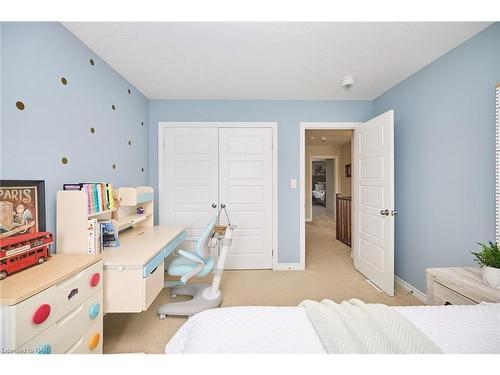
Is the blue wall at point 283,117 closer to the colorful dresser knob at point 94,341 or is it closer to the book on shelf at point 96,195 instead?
the book on shelf at point 96,195

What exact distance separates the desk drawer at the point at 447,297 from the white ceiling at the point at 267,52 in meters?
1.77

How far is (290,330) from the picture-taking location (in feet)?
2.80

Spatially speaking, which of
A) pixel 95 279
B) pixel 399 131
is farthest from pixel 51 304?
pixel 399 131

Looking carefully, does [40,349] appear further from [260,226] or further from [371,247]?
[371,247]

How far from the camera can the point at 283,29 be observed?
5.14 feet

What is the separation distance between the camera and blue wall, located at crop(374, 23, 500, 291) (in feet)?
5.15

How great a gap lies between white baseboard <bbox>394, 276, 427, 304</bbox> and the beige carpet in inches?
2.3

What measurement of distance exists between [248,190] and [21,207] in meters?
2.19

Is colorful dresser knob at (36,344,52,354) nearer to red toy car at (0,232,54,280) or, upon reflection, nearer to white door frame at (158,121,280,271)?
red toy car at (0,232,54,280)

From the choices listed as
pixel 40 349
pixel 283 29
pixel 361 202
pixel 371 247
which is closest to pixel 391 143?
pixel 361 202

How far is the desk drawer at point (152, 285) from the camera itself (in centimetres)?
142

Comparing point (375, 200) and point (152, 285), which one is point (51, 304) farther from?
point (375, 200)
